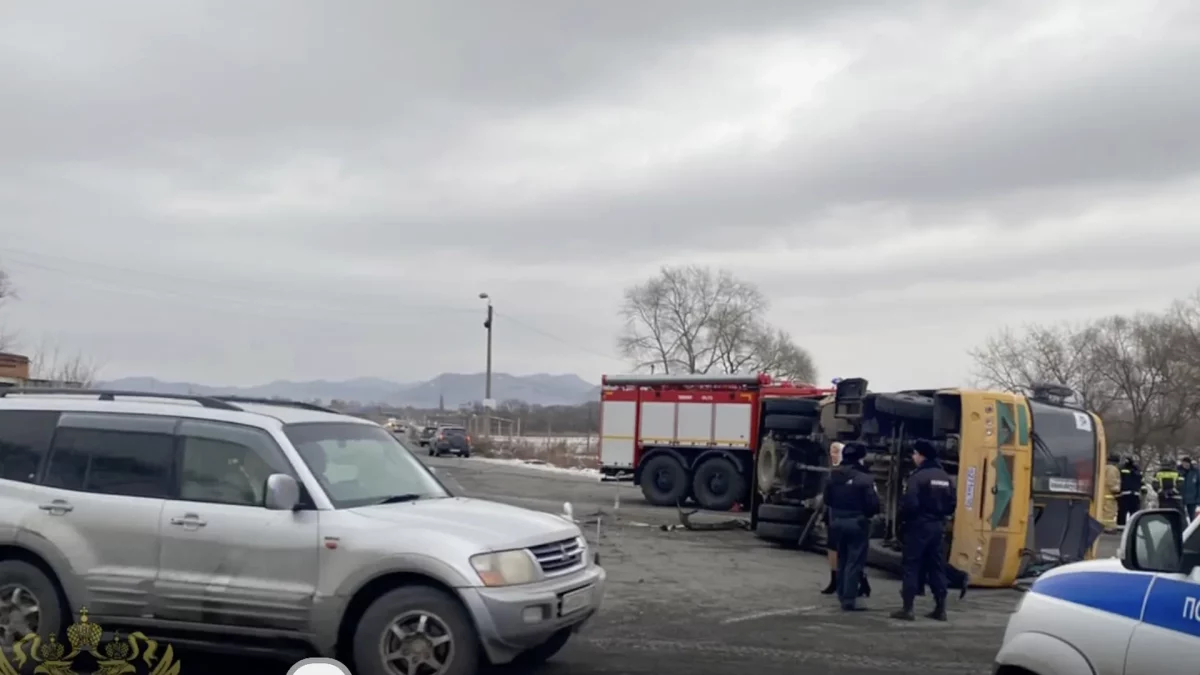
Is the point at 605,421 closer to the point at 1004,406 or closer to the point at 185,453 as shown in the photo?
the point at 1004,406

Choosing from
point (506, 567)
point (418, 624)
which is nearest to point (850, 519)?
point (506, 567)

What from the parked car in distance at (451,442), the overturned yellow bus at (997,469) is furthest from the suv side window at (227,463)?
the parked car in distance at (451,442)

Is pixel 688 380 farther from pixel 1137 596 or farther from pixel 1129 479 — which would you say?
pixel 1137 596

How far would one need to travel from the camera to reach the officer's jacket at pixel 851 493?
37.2 feet

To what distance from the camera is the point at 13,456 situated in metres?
7.68

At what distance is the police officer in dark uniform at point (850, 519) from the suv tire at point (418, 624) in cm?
571

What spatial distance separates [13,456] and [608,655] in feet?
14.9

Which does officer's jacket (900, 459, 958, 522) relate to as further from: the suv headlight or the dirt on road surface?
the suv headlight

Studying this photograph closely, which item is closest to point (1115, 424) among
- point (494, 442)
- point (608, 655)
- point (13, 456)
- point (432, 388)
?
point (494, 442)

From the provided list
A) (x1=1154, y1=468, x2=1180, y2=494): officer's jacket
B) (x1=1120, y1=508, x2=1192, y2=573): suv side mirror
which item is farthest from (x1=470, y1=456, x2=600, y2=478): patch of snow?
(x1=1120, y1=508, x2=1192, y2=573): suv side mirror

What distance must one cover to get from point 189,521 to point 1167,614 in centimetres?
562

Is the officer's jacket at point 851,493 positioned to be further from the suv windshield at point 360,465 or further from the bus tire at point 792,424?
the bus tire at point 792,424

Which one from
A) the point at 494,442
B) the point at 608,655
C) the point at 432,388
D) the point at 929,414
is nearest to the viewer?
the point at 608,655

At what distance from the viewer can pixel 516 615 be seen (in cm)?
660
